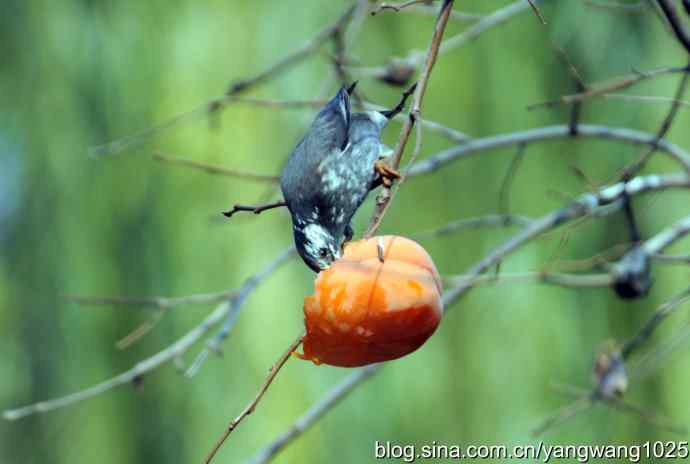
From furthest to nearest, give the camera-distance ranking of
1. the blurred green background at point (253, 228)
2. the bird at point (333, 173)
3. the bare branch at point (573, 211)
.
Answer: the blurred green background at point (253, 228)
the bird at point (333, 173)
the bare branch at point (573, 211)

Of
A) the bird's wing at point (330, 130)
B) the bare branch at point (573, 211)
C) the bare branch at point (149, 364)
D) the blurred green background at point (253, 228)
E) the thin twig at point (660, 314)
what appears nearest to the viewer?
the thin twig at point (660, 314)

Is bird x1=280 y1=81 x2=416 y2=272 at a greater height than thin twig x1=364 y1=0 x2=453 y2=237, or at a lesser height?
lesser

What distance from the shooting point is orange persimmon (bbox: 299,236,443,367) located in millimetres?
1229

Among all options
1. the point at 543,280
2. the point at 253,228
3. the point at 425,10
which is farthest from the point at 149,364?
the point at 253,228

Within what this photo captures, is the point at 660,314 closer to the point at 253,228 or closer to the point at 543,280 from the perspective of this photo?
the point at 543,280

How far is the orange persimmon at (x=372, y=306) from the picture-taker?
1.23m

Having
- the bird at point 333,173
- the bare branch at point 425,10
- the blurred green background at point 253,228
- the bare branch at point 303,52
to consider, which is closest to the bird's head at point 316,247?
the bird at point 333,173

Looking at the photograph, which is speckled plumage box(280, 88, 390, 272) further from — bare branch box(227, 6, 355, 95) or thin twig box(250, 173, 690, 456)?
thin twig box(250, 173, 690, 456)

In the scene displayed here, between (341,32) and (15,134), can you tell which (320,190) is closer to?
(341,32)

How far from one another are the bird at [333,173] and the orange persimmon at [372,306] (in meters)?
0.92

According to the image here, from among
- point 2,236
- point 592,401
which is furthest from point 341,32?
point 2,236

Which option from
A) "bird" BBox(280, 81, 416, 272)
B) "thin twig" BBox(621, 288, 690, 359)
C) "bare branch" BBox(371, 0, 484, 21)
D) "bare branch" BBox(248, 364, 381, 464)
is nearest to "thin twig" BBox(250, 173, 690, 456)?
"bare branch" BBox(248, 364, 381, 464)

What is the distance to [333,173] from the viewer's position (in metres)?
2.47

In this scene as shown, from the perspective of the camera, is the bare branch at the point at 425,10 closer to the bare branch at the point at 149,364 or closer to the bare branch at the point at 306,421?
the bare branch at the point at 149,364
